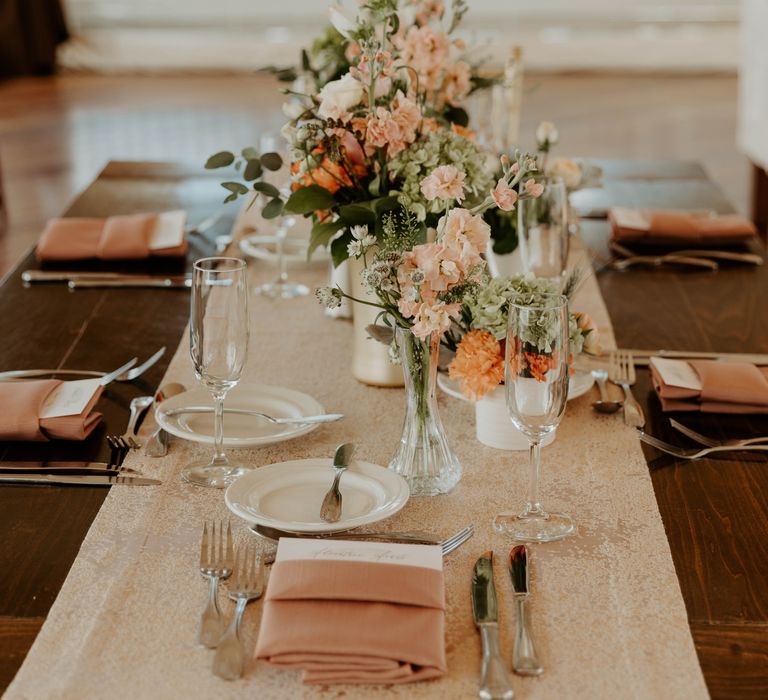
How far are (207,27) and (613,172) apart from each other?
20.3 feet

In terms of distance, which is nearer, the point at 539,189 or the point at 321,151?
the point at 539,189

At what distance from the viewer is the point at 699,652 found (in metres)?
1.00

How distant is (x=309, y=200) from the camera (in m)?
1.52

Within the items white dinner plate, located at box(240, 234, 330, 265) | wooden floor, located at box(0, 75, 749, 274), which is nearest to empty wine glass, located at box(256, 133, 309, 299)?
white dinner plate, located at box(240, 234, 330, 265)

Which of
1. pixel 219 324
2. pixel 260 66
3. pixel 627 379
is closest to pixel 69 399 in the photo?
pixel 219 324

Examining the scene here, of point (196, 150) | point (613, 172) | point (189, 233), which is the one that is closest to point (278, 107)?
point (196, 150)

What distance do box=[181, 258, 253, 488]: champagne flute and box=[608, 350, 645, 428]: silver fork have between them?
55 centimetres

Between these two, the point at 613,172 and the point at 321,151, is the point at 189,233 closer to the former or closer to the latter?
the point at 321,151

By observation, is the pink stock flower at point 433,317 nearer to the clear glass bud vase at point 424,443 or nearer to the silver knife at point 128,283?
the clear glass bud vase at point 424,443

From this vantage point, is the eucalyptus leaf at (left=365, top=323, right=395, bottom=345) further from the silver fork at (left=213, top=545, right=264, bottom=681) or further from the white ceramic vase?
the silver fork at (left=213, top=545, right=264, bottom=681)

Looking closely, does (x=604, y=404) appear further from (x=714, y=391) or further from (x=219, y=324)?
(x=219, y=324)

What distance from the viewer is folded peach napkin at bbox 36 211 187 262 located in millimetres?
2215

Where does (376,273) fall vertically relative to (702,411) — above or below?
above

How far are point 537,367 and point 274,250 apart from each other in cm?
131
